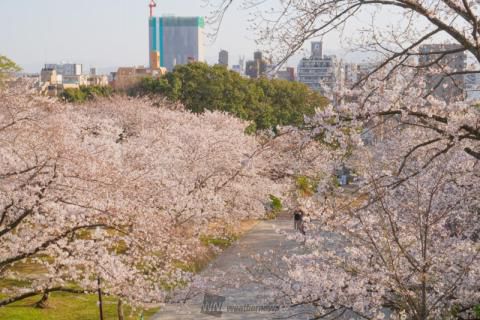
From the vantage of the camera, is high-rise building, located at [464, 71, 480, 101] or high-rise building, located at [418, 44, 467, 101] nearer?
high-rise building, located at [418, 44, 467, 101]

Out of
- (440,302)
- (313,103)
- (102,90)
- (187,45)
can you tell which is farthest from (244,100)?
(187,45)

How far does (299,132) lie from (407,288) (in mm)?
1455

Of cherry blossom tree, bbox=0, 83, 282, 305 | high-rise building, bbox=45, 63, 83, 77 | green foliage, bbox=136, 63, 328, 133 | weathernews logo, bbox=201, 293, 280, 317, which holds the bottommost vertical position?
weathernews logo, bbox=201, 293, 280, 317

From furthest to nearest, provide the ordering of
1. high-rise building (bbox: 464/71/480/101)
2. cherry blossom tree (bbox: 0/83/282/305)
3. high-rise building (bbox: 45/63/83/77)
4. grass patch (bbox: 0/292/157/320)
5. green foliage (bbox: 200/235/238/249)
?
1. high-rise building (bbox: 45/63/83/77)
2. green foliage (bbox: 200/235/238/249)
3. grass patch (bbox: 0/292/157/320)
4. cherry blossom tree (bbox: 0/83/282/305)
5. high-rise building (bbox: 464/71/480/101)

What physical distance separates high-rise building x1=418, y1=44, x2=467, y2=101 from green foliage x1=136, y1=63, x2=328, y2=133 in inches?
915

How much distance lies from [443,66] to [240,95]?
25.4m

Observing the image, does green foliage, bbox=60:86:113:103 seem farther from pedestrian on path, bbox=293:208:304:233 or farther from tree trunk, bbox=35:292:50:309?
Answer: tree trunk, bbox=35:292:50:309

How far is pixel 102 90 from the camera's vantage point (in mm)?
Result: 39562

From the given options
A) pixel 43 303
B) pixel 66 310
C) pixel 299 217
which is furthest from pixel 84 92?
pixel 66 310

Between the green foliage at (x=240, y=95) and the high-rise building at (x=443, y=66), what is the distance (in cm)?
2325

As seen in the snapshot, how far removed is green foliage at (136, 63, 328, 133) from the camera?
1198 inches

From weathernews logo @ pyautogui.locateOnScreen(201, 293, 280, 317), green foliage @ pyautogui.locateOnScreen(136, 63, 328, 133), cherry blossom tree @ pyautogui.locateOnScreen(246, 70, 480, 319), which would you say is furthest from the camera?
green foliage @ pyautogui.locateOnScreen(136, 63, 328, 133)

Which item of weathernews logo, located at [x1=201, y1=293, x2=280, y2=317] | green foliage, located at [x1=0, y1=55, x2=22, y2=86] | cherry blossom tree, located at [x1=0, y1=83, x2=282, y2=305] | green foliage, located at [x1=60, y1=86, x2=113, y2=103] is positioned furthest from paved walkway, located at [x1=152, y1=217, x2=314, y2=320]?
green foliage, located at [x1=60, y1=86, x2=113, y2=103]

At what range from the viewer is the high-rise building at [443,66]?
5.00 meters
